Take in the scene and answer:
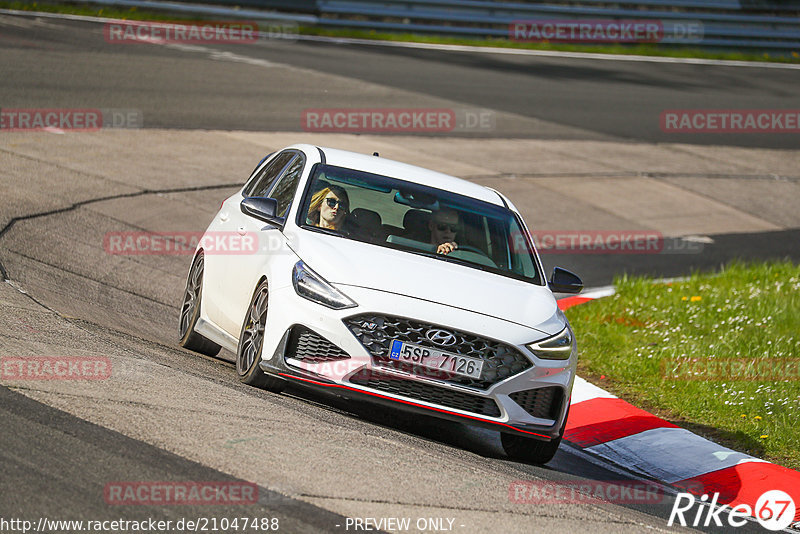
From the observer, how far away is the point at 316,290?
22.9 ft

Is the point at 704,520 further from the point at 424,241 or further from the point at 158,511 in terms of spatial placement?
the point at 158,511

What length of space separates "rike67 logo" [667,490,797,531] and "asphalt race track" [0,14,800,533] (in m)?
0.27

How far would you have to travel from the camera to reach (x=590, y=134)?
23422 millimetres

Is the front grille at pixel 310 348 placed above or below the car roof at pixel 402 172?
below

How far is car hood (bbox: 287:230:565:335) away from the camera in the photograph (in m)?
7.00

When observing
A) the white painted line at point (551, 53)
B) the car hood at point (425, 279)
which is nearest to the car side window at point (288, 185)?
the car hood at point (425, 279)

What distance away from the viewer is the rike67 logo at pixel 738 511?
682 cm

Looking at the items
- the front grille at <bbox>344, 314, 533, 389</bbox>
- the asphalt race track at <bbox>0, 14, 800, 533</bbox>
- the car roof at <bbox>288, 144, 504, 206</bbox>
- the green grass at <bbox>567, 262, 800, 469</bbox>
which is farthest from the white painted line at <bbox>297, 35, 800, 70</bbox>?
the front grille at <bbox>344, 314, 533, 389</bbox>

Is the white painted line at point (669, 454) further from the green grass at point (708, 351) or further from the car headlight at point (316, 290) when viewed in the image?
the car headlight at point (316, 290)

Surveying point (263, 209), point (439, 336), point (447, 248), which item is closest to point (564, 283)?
point (447, 248)

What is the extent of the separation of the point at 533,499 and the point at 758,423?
3.67m

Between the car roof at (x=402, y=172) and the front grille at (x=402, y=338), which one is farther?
the car roof at (x=402, y=172)

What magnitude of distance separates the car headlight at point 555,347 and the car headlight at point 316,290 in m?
1.15

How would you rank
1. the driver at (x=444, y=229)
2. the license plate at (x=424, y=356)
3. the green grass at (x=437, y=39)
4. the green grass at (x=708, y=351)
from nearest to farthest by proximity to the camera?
1. the license plate at (x=424, y=356)
2. the driver at (x=444, y=229)
3. the green grass at (x=708, y=351)
4. the green grass at (x=437, y=39)
